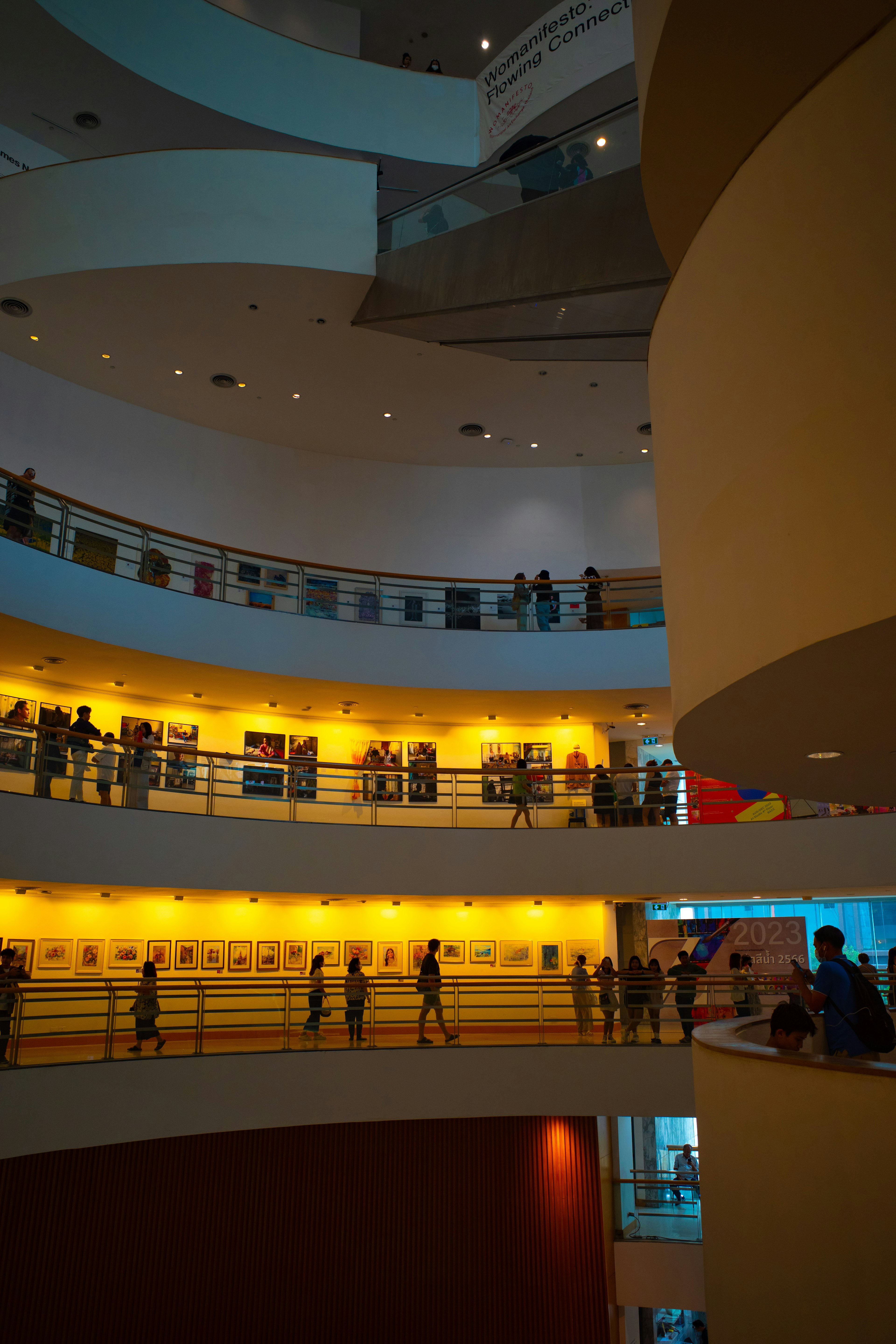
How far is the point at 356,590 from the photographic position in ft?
54.7

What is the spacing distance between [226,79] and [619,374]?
26.6ft

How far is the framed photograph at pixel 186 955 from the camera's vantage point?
1534cm

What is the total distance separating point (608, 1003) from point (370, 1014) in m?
2.97

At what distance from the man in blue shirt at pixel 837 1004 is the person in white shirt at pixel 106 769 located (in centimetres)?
915

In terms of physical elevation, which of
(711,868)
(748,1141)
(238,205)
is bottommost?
(748,1141)

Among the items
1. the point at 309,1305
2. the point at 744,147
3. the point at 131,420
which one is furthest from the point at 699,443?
the point at 131,420

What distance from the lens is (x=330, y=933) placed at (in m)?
16.6

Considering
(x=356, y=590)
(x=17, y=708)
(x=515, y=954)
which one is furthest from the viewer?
(x=515, y=954)

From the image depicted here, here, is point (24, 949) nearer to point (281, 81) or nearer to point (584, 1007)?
point (584, 1007)

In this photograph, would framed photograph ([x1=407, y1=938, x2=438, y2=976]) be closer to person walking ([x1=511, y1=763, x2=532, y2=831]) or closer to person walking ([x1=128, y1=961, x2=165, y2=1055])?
person walking ([x1=511, y1=763, x2=532, y2=831])

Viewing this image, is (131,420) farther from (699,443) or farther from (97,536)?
(699,443)

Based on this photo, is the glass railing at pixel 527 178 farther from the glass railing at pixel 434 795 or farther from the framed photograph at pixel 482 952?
the framed photograph at pixel 482 952

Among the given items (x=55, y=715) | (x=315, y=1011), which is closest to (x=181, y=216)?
(x=55, y=715)

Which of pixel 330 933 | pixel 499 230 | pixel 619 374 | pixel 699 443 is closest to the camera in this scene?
pixel 699 443
